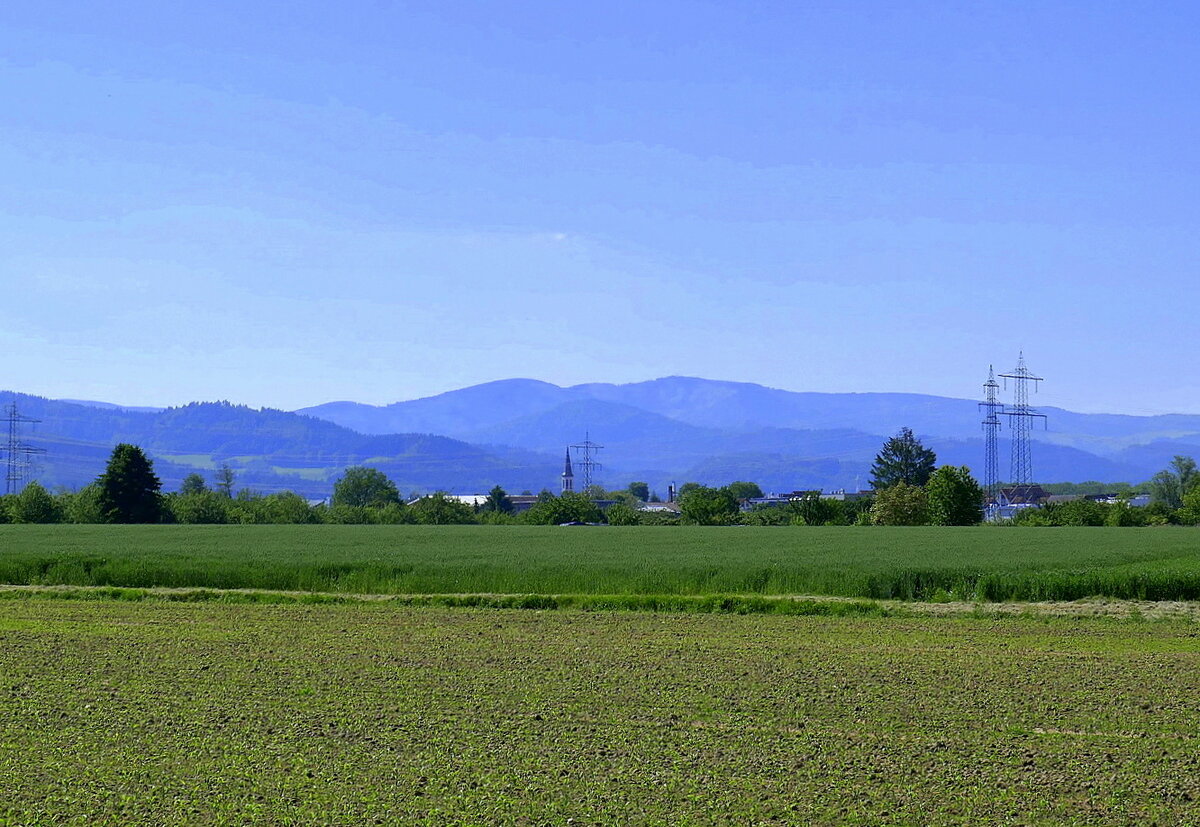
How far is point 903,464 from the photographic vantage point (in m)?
150

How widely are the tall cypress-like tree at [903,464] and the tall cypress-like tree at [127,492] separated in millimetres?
87878

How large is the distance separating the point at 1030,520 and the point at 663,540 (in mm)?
62018

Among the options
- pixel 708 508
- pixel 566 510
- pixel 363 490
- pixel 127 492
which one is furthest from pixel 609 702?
pixel 363 490

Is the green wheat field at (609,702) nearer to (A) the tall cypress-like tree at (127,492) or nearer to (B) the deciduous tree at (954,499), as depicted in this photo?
(A) the tall cypress-like tree at (127,492)

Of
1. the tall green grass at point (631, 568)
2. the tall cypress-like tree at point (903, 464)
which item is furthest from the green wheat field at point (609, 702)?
the tall cypress-like tree at point (903, 464)

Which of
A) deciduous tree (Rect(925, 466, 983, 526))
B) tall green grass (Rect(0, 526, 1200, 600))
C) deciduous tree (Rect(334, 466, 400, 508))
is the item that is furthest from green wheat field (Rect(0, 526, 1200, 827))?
deciduous tree (Rect(334, 466, 400, 508))

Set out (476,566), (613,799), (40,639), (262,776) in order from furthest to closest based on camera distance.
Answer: (476,566), (40,639), (262,776), (613,799)

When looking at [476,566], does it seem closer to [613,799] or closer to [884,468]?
[613,799]

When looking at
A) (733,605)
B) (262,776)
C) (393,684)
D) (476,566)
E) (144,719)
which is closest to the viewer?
(262,776)

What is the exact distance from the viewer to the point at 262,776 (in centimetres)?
1346

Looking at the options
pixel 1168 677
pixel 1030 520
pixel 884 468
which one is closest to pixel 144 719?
pixel 1168 677

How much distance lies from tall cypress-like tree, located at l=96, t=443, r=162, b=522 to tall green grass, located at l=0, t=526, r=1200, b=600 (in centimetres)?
3796

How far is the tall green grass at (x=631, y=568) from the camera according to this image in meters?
35.2

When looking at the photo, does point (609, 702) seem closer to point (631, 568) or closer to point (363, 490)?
point (631, 568)
